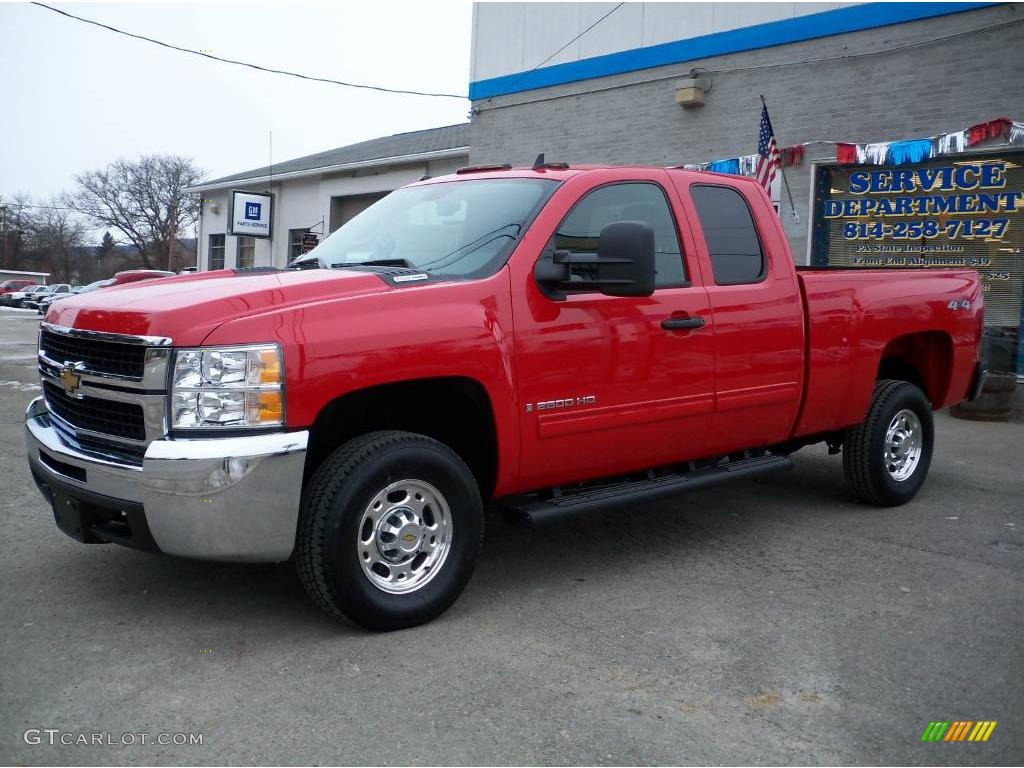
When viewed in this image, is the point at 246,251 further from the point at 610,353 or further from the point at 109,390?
the point at 109,390

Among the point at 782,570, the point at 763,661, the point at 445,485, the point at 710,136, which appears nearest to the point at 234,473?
the point at 445,485

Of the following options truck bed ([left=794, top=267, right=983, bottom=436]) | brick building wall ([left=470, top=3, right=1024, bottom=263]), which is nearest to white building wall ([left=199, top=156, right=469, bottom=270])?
brick building wall ([left=470, top=3, right=1024, bottom=263])

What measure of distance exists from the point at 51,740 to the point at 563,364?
2.45 meters

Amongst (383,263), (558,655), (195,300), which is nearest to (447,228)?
(383,263)

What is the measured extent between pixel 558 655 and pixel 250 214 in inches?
954

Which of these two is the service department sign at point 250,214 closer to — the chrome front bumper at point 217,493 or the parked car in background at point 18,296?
the chrome front bumper at point 217,493

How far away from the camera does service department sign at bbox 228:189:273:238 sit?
1018 inches

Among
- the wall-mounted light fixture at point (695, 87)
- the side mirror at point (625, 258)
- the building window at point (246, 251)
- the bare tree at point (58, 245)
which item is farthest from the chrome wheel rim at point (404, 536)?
the bare tree at point (58, 245)

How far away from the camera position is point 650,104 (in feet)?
47.0

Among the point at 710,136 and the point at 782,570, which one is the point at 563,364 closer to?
the point at 782,570

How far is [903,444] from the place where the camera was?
255 inches

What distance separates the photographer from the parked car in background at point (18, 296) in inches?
2100

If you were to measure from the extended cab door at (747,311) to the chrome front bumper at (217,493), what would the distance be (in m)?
2.39

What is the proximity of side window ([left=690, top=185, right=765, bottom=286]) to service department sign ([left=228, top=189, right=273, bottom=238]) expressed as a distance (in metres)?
22.3
